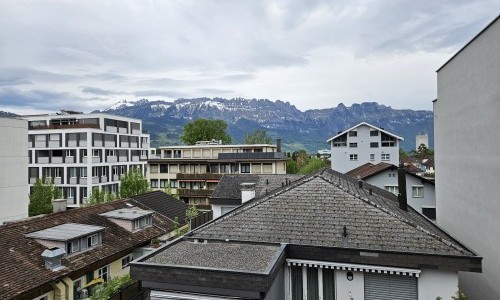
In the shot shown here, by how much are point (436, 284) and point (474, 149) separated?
23.4 ft

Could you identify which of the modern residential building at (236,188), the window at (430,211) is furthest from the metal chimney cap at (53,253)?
the window at (430,211)

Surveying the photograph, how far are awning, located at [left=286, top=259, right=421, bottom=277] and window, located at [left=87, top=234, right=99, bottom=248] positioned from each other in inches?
477

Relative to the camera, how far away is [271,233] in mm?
11656

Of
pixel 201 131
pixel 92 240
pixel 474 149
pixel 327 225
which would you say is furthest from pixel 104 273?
pixel 201 131

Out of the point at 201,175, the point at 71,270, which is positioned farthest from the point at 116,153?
the point at 71,270

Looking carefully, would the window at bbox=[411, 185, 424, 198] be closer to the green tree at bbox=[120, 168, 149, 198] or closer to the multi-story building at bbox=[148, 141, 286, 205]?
the multi-story building at bbox=[148, 141, 286, 205]

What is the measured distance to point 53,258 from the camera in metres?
14.7

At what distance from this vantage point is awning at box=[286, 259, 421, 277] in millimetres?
9766

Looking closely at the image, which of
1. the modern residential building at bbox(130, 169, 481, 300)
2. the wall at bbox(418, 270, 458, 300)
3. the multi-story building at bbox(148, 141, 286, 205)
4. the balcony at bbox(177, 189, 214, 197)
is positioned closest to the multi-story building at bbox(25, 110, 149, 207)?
the multi-story building at bbox(148, 141, 286, 205)

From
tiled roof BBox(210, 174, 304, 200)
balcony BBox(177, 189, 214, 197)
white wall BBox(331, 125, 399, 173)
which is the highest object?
white wall BBox(331, 125, 399, 173)

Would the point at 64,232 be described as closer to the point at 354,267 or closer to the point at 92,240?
the point at 92,240

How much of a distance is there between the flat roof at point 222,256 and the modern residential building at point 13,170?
2539 cm

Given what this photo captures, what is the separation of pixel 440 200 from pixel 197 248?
16.9 metres

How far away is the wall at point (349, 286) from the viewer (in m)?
Answer: 10.3
